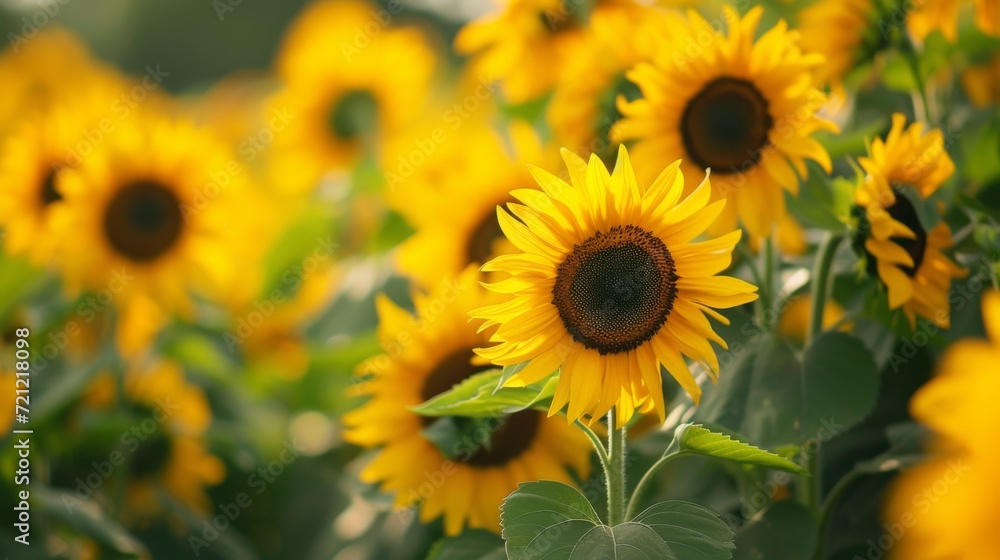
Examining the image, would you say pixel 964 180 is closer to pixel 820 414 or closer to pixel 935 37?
pixel 935 37

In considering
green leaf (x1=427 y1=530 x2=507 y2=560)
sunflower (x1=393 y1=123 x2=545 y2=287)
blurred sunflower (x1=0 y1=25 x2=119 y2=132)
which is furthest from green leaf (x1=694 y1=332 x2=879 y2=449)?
blurred sunflower (x1=0 y1=25 x2=119 y2=132)

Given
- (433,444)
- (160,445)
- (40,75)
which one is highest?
(40,75)

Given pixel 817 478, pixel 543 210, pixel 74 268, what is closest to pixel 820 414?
pixel 817 478

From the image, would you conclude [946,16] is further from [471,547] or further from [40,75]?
[40,75]

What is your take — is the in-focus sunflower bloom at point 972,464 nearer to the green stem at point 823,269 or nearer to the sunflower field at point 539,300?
the sunflower field at point 539,300

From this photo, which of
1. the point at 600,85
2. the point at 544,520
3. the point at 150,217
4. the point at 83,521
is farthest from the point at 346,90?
the point at 544,520

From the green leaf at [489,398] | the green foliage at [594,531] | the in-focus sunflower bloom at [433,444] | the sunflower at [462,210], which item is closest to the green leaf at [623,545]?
the green foliage at [594,531]
